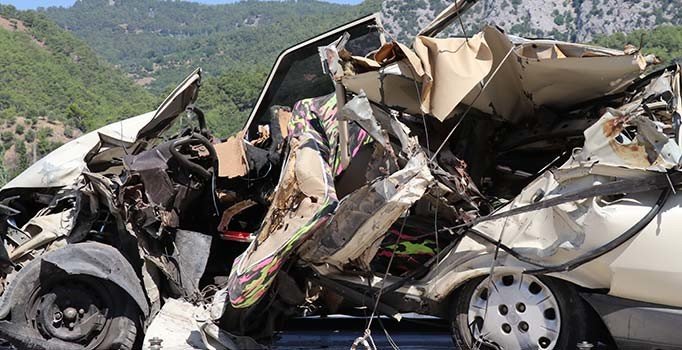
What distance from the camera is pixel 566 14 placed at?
12338 centimetres

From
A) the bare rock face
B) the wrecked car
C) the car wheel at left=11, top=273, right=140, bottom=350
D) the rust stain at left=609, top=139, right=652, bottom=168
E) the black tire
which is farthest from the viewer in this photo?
the bare rock face

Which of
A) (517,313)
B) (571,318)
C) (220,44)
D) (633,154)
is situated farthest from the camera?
(220,44)

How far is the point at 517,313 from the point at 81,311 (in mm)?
3263

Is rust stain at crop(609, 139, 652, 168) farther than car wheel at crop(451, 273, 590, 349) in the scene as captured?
No

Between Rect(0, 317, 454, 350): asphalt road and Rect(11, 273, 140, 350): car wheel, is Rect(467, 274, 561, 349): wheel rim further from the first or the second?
Rect(11, 273, 140, 350): car wheel

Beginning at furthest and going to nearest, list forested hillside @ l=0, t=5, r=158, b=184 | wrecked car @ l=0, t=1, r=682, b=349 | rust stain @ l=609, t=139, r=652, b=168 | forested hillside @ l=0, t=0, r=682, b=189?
forested hillside @ l=0, t=5, r=158, b=184 → forested hillside @ l=0, t=0, r=682, b=189 → wrecked car @ l=0, t=1, r=682, b=349 → rust stain @ l=609, t=139, r=652, b=168

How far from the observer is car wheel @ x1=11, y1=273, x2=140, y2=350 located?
636 centimetres

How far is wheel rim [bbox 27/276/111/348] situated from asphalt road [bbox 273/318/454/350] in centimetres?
134

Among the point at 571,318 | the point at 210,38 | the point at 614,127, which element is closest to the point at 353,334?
the point at 571,318

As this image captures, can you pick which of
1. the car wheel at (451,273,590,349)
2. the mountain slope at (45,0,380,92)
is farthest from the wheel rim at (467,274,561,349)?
the mountain slope at (45,0,380,92)

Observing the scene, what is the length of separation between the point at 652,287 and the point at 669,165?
26.9 inches

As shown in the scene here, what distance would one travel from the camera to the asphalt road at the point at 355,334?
21.3 feet

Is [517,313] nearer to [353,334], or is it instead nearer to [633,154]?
[633,154]

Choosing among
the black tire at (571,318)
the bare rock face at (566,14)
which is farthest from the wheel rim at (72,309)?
the bare rock face at (566,14)
